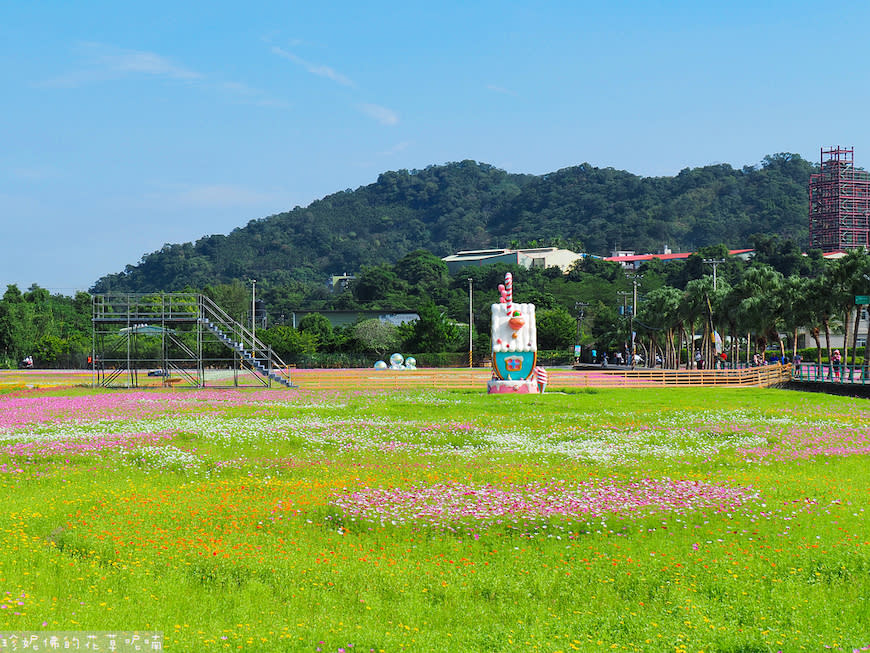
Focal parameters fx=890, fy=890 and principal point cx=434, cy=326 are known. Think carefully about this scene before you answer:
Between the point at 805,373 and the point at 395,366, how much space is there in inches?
1625

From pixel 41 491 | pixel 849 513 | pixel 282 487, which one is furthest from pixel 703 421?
pixel 41 491

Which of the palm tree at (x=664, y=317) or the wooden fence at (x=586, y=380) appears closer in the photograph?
the wooden fence at (x=586, y=380)

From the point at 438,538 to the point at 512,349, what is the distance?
3272 cm

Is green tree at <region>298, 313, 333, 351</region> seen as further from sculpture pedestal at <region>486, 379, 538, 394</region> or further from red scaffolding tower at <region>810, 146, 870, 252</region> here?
red scaffolding tower at <region>810, 146, 870, 252</region>

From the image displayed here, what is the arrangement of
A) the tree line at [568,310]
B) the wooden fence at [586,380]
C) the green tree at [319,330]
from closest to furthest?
the wooden fence at [586,380] → the tree line at [568,310] → the green tree at [319,330]

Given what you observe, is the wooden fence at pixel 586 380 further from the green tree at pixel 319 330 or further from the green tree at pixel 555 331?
the green tree at pixel 555 331

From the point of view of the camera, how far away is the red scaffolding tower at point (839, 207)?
590ft

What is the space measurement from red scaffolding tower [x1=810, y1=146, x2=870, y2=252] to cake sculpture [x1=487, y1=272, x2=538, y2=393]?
498ft

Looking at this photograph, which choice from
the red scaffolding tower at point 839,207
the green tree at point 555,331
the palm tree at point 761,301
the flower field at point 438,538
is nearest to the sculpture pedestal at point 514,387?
the flower field at point 438,538

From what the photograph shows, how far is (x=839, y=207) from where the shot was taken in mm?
179375

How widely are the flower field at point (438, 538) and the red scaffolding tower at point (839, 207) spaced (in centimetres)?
16919

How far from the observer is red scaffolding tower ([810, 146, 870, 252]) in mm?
179875

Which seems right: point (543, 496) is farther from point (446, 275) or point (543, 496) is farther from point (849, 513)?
point (446, 275)

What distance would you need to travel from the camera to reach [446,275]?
7234 inches
